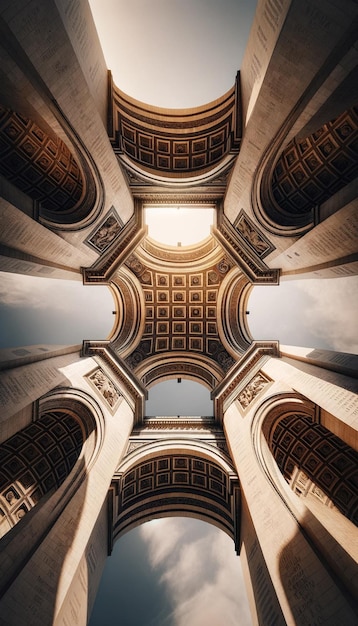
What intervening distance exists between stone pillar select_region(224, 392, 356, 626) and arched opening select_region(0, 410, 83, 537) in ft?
20.0

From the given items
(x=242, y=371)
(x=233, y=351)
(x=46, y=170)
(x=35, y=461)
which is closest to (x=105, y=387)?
(x=35, y=461)

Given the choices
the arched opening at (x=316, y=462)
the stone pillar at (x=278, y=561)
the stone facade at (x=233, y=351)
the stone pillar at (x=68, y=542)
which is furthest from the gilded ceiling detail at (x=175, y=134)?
the arched opening at (x=316, y=462)

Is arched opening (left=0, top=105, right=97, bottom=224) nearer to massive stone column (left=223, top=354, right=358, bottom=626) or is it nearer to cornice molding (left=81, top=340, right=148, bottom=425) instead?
cornice molding (left=81, top=340, right=148, bottom=425)

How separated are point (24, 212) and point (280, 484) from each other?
388 inches

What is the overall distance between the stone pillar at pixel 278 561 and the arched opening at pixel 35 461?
610 cm

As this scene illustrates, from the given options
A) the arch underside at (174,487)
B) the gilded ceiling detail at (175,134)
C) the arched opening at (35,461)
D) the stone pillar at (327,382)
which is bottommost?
the arch underside at (174,487)

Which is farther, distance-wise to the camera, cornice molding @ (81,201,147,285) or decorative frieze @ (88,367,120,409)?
cornice molding @ (81,201,147,285)

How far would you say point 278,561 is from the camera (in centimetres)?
591

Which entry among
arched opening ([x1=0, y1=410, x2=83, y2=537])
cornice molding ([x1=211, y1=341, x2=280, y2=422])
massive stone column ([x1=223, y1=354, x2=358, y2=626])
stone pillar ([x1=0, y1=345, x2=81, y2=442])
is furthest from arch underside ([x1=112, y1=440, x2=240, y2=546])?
stone pillar ([x1=0, y1=345, x2=81, y2=442])

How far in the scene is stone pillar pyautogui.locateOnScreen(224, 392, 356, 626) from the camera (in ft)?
15.7

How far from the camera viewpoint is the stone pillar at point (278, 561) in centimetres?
478

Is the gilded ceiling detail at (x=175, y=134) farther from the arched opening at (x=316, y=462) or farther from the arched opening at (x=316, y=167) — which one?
the arched opening at (x=316, y=462)

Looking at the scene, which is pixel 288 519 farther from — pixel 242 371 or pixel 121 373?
pixel 121 373

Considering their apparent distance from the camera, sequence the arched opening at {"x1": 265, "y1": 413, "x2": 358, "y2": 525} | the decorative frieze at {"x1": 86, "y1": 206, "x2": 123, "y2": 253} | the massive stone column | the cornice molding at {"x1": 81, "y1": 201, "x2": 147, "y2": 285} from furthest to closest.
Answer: the cornice molding at {"x1": 81, "y1": 201, "x2": 147, "y2": 285}, the decorative frieze at {"x1": 86, "y1": 206, "x2": 123, "y2": 253}, the arched opening at {"x1": 265, "y1": 413, "x2": 358, "y2": 525}, the massive stone column
